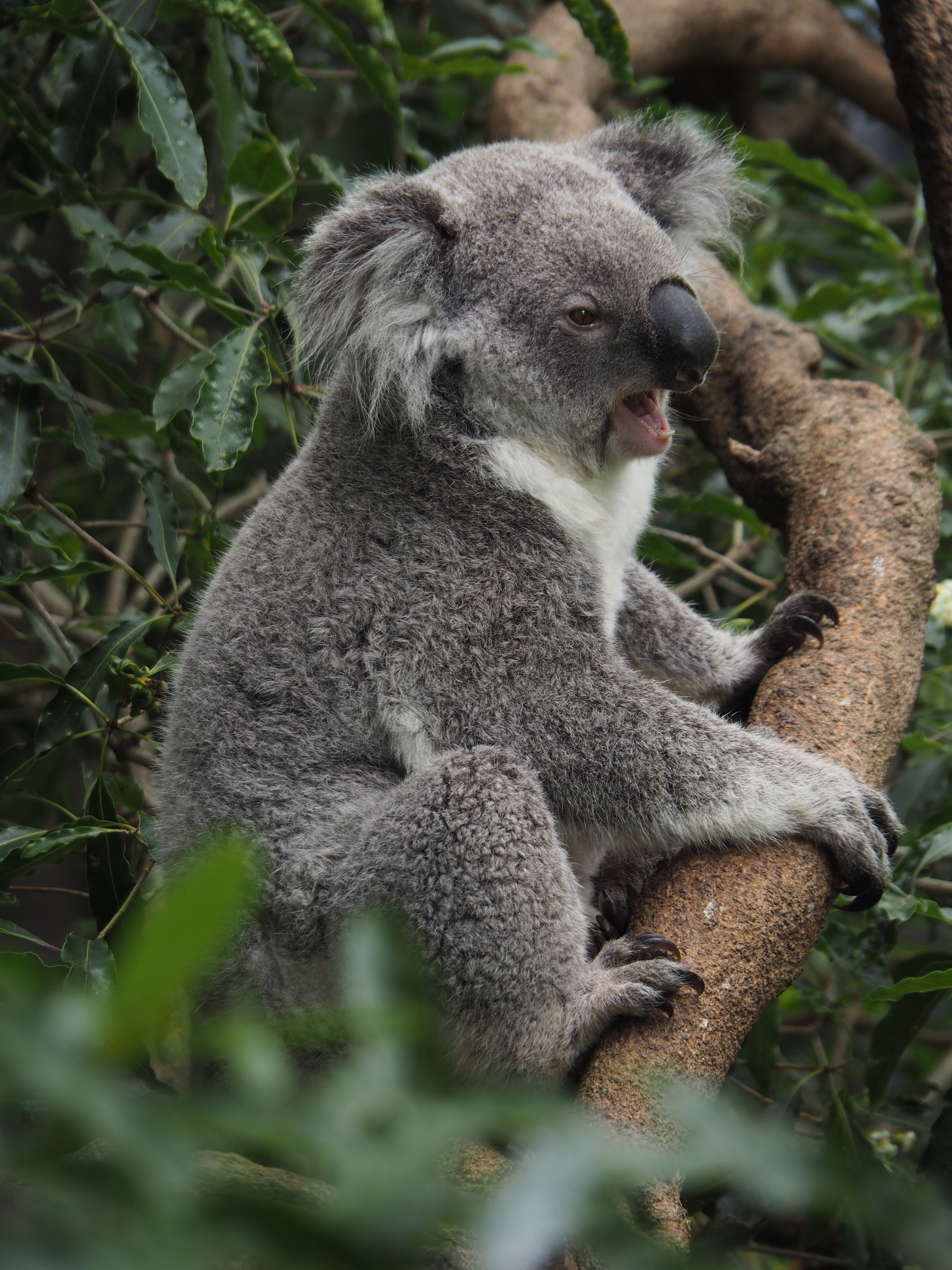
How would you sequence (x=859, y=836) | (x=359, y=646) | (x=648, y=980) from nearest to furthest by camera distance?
(x=648, y=980), (x=859, y=836), (x=359, y=646)

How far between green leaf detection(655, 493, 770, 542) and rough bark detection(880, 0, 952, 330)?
0.89 m

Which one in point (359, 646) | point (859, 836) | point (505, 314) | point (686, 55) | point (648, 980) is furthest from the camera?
point (686, 55)

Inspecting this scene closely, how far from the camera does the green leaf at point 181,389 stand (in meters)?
2.70

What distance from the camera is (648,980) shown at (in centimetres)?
182

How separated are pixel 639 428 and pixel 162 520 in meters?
1.39

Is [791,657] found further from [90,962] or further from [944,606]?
[90,962]

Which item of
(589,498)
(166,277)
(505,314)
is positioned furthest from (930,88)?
(166,277)

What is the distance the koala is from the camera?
194 cm

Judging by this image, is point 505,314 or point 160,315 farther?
point 160,315

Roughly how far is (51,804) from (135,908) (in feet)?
1.29

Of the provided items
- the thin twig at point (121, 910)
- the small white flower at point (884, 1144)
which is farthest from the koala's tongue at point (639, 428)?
the small white flower at point (884, 1144)

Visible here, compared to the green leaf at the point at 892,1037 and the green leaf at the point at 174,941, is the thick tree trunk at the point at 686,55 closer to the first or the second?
the green leaf at the point at 892,1037

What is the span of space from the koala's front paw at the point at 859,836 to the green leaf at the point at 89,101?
8.63 ft

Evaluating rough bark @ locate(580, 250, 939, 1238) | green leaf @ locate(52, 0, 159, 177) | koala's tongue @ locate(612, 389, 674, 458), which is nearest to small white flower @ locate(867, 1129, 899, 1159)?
rough bark @ locate(580, 250, 939, 1238)
